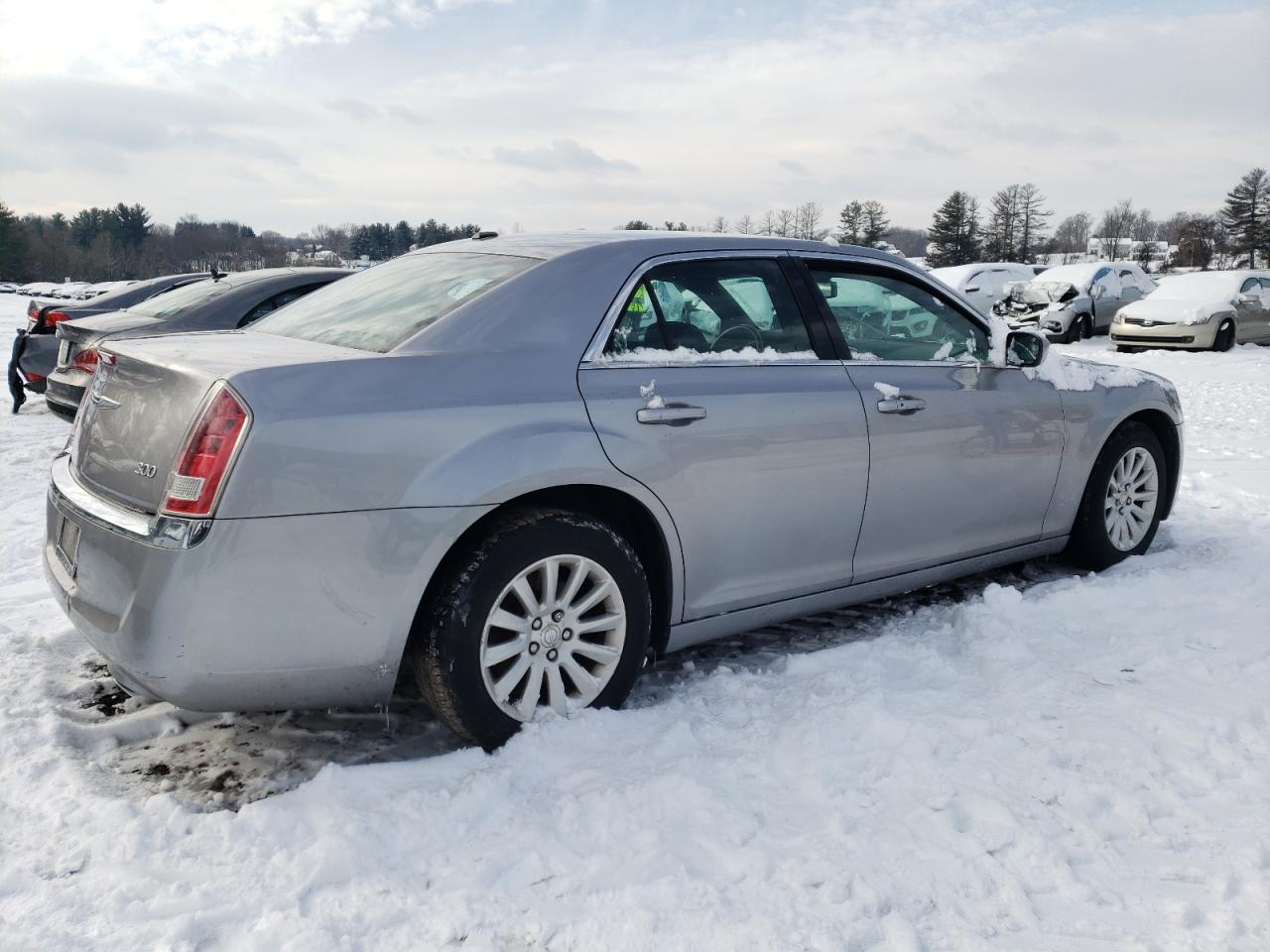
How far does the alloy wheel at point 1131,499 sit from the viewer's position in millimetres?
4941

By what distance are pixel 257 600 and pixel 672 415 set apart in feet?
4.46

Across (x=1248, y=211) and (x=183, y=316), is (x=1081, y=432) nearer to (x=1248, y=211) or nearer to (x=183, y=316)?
(x=183, y=316)

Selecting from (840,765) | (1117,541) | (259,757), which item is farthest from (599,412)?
(1117,541)

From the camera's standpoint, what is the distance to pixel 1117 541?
196 inches

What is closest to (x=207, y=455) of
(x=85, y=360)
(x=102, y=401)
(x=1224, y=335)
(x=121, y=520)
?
(x=121, y=520)

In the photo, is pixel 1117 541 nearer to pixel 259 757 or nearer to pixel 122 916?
pixel 259 757

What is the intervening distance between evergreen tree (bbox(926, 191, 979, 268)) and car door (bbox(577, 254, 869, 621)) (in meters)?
74.5

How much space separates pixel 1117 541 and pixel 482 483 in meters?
3.50

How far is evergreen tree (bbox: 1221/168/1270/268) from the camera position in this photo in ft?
226

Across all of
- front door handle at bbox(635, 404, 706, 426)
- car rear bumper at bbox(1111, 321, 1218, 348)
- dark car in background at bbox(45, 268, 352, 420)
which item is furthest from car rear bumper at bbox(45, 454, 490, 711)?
car rear bumper at bbox(1111, 321, 1218, 348)

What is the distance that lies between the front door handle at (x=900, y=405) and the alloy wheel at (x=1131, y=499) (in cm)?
151

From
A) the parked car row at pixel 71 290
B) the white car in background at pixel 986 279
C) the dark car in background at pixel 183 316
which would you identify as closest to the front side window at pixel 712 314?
the dark car in background at pixel 183 316

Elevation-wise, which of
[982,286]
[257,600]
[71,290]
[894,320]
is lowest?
[71,290]

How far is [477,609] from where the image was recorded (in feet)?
9.50
